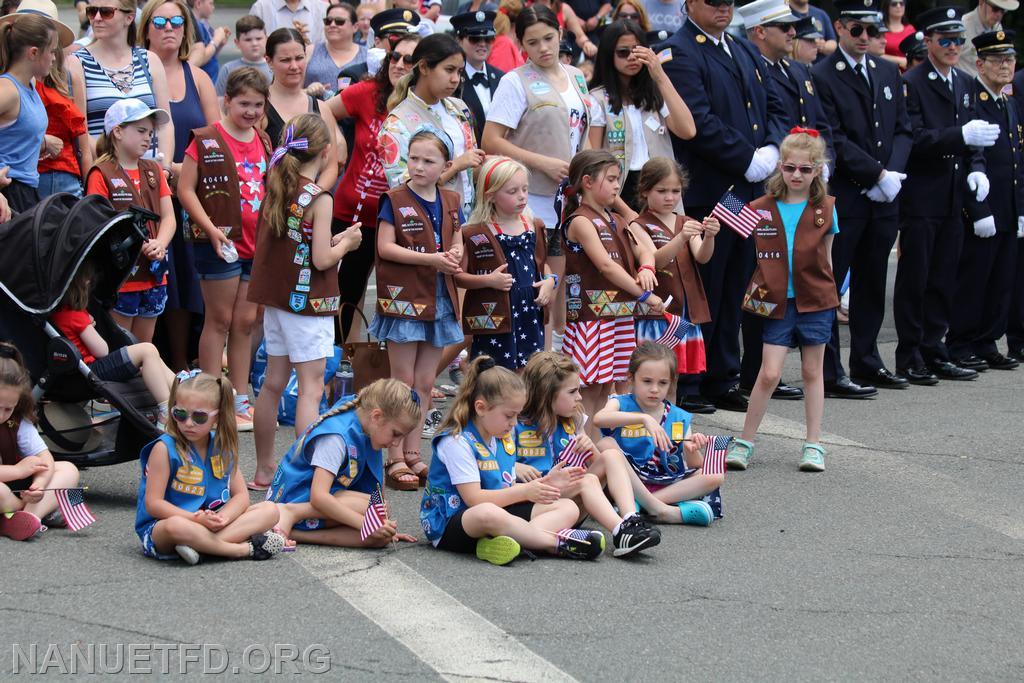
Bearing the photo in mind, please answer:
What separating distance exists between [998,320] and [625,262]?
464 centimetres

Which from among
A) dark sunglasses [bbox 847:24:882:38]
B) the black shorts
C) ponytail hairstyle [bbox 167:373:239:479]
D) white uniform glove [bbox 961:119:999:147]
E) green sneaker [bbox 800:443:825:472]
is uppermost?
dark sunglasses [bbox 847:24:882:38]

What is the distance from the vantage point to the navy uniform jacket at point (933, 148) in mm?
10438

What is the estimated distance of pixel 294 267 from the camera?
6.84 metres

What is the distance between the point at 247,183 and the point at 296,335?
1.60 m

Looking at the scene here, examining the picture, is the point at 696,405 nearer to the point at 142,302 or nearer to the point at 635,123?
the point at 635,123

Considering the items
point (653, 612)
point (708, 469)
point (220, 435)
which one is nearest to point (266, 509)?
point (220, 435)

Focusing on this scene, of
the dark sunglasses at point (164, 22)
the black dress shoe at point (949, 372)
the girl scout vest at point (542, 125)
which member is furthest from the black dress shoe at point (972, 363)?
the dark sunglasses at point (164, 22)

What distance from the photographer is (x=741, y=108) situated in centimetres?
→ 923

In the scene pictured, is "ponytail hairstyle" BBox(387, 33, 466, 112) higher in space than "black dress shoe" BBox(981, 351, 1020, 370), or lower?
higher

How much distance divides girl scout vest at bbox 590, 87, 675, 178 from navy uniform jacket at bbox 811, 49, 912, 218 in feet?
4.87

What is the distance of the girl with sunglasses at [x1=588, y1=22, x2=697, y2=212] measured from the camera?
8.77 metres

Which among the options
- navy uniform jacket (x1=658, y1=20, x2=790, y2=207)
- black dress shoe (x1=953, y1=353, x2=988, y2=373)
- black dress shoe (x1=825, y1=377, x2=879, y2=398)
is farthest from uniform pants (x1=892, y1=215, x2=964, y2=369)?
navy uniform jacket (x1=658, y1=20, x2=790, y2=207)

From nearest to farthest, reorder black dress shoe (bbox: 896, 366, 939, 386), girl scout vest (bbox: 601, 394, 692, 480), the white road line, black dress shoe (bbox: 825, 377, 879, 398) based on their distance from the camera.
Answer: the white road line < girl scout vest (bbox: 601, 394, 692, 480) < black dress shoe (bbox: 825, 377, 879, 398) < black dress shoe (bbox: 896, 366, 939, 386)

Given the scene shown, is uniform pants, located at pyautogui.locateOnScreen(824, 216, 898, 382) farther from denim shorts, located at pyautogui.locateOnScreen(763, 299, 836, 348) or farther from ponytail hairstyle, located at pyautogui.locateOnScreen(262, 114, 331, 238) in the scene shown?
ponytail hairstyle, located at pyautogui.locateOnScreen(262, 114, 331, 238)
